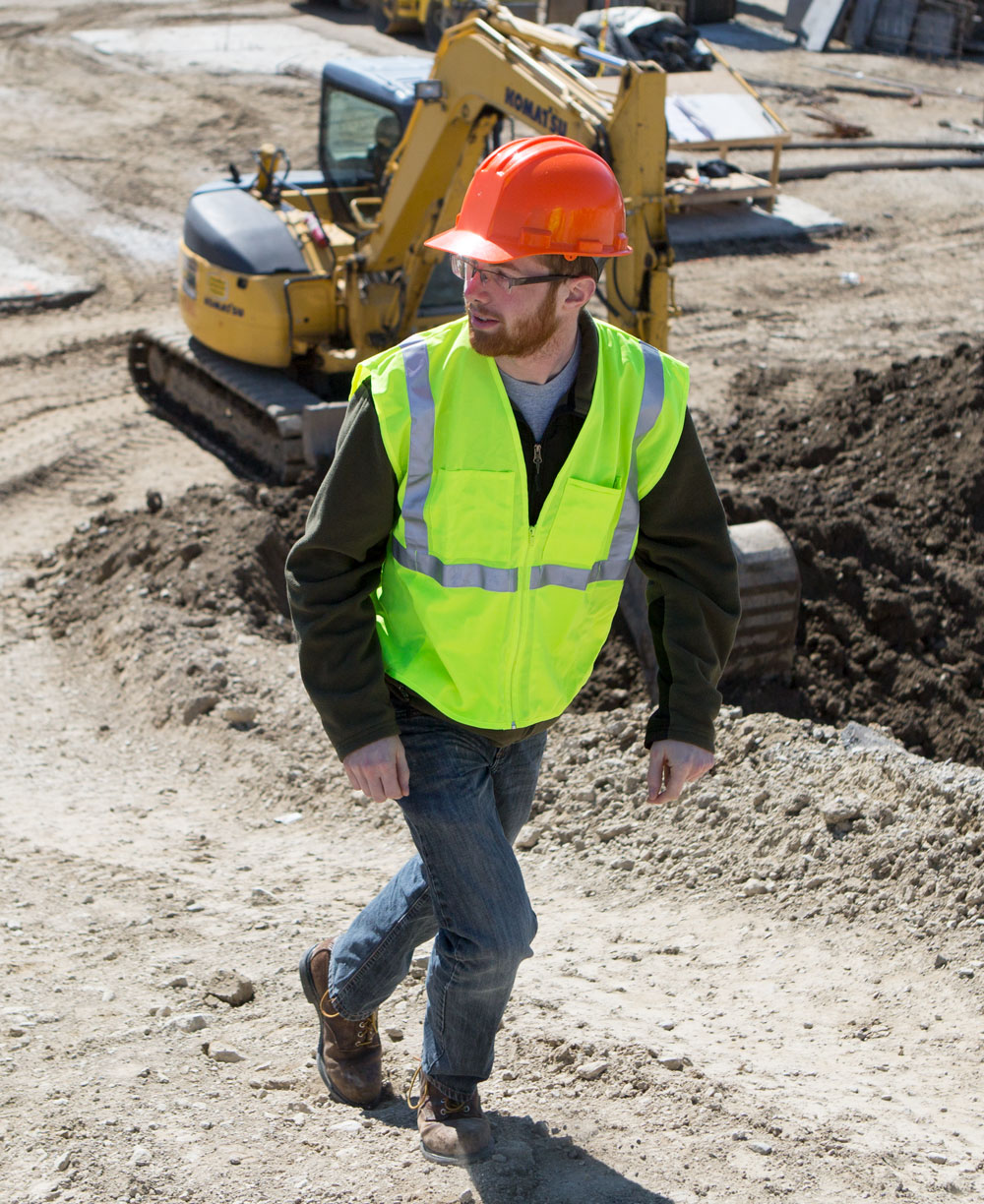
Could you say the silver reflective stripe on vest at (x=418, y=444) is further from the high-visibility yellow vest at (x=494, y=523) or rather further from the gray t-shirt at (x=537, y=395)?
the gray t-shirt at (x=537, y=395)

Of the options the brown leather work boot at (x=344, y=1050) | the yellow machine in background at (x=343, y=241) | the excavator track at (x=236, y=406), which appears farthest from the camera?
the excavator track at (x=236, y=406)

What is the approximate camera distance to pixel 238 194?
9.53 m

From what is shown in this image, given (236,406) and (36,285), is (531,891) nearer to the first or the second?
(236,406)

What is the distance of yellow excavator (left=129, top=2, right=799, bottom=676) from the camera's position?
674cm

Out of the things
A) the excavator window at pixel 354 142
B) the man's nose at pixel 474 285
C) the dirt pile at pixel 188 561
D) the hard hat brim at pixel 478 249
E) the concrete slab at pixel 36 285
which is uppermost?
the hard hat brim at pixel 478 249

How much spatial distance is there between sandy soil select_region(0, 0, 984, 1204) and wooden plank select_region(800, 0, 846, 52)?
16239mm

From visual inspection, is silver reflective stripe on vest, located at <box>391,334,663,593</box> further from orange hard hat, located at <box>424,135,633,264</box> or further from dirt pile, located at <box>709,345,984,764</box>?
dirt pile, located at <box>709,345,984,764</box>

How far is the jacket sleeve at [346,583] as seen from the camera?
273 cm

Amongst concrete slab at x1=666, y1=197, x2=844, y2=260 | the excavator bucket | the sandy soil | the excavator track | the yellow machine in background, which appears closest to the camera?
the sandy soil

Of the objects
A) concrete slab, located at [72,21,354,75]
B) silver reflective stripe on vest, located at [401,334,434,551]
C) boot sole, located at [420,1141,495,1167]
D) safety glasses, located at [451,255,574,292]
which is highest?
safety glasses, located at [451,255,574,292]

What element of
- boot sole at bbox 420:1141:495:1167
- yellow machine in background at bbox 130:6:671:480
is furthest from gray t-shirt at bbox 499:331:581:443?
yellow machine in background at bbox 130:6:671:480

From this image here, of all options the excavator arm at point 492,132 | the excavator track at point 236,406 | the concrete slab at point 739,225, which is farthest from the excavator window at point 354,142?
the concrete slab at point 739,225

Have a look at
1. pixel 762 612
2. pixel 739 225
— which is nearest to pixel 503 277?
pixel 762 612

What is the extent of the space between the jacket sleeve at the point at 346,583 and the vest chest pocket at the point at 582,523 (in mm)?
345
